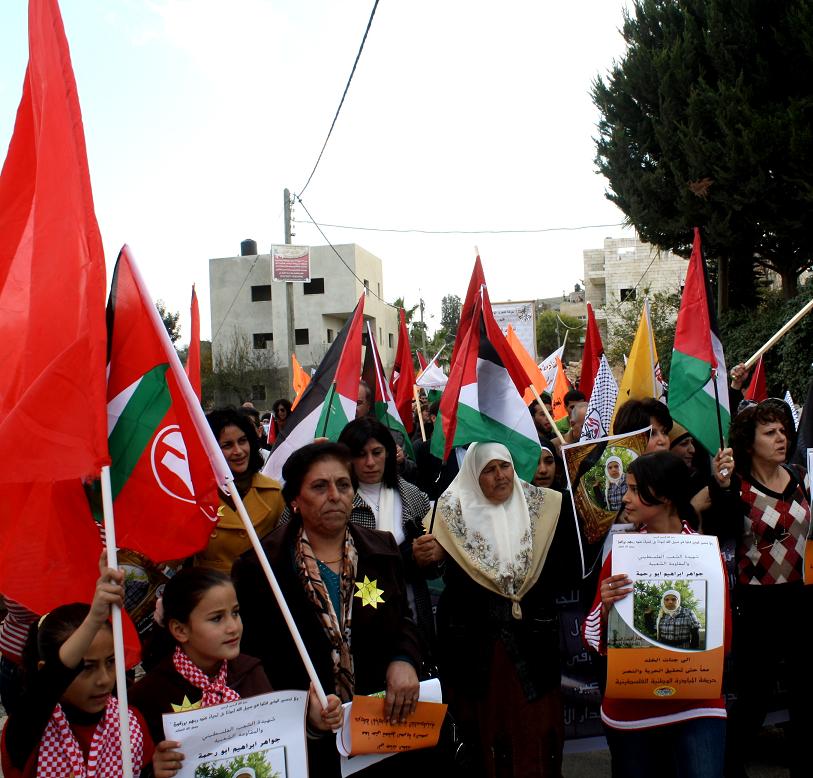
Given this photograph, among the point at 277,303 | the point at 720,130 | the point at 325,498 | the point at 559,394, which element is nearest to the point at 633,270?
the point at 277,303

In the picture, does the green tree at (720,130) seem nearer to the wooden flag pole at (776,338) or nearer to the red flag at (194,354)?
the wooden flag pole at (776,338)

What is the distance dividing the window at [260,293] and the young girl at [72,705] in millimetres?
44463

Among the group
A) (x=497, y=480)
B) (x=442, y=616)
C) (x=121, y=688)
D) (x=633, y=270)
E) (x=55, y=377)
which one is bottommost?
(x=442, y=616)

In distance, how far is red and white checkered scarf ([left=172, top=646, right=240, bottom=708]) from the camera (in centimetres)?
274

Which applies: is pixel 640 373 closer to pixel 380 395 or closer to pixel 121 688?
pixel 380 395

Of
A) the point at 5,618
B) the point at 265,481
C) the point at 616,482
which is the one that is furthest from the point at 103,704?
the point at 616,482

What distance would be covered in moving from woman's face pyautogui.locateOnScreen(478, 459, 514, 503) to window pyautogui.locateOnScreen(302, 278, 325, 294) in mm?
42122

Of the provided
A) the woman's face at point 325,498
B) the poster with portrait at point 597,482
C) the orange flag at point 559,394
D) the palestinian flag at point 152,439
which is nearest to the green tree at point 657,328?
the orange flag at point 559,394

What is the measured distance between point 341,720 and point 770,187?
1474 cm

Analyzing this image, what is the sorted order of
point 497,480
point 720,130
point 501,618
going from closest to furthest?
1. point 501,618
2. point 497,480
3. point 720,130

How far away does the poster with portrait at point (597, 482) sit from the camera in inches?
173

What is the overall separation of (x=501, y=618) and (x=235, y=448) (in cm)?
162

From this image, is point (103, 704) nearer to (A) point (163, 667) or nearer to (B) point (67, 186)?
(A) point (163, 667)

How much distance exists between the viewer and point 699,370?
5262mm
